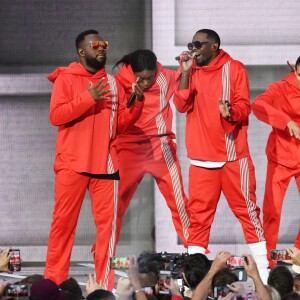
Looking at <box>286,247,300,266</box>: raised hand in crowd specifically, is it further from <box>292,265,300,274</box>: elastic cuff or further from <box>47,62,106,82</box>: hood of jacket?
<box>47,62,106,82</box>: hood of jacket

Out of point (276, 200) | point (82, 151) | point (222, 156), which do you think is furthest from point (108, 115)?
point (276, 200)

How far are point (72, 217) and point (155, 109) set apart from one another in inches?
44.7

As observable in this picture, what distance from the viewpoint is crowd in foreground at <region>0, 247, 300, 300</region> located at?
5668 mm

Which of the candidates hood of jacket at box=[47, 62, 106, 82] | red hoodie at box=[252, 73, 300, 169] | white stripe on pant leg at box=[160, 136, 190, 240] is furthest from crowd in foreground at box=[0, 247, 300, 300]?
red hoodie at box=[252, 73, 300, 169]

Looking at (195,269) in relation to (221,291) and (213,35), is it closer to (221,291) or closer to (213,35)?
(221,291)

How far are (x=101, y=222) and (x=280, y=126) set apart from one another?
136 centimetres

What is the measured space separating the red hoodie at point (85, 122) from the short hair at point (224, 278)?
1628 mm

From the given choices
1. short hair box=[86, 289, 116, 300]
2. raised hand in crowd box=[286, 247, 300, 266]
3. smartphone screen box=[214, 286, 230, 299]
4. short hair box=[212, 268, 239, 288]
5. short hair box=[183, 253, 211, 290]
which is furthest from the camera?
raised hand in crowd box=[286, 247, 300, 266]

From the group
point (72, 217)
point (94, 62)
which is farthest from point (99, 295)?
point (94, 62)

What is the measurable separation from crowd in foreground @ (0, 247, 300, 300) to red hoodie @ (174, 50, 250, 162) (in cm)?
124

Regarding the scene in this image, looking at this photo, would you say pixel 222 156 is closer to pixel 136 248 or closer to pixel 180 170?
pixel 180 170

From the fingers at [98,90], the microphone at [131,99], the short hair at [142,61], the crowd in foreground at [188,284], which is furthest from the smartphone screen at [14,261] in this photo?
the short hair at [142,61]

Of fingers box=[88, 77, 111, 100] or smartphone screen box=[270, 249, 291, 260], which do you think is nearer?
smartphone screen box=[270, 249, 291, 260]

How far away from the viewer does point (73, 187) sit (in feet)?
25.1
